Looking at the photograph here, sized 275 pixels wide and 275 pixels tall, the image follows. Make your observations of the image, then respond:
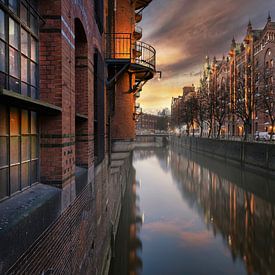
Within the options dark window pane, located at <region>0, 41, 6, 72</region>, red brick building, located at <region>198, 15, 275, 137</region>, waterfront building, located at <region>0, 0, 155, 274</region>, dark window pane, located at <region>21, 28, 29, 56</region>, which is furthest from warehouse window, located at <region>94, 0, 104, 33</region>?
red brick building, located at <region>198, 15, 275, 137</region>

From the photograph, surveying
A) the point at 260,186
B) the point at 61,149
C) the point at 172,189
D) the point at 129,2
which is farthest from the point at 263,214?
the point at 61,149

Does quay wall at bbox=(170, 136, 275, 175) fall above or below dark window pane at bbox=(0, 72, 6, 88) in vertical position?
below

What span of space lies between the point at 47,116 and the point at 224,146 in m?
32.1

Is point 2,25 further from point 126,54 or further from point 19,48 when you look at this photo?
point 126,54

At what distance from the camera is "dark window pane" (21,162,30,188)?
2.96 meters

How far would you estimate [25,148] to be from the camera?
9.86 ft

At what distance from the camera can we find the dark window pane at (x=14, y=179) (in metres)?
2.69

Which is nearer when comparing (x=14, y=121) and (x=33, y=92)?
(x=14, y=121)

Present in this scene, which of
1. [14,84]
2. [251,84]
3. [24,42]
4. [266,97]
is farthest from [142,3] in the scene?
→ [266,97]

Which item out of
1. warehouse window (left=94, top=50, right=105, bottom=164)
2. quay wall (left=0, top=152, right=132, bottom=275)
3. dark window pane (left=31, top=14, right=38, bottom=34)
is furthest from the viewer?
warehouse window (left=94, top=50, right=105, bottom=164)

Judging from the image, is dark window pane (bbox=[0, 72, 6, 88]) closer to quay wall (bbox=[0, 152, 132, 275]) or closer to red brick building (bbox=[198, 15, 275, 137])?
quay wall (bbox=[0, 152, 132, 275])

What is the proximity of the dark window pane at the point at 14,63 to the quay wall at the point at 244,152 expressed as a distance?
2182 cm

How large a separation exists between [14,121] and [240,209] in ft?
47.7

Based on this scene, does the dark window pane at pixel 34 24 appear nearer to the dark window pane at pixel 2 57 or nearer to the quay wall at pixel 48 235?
the dark window pane at pixel 2 57
